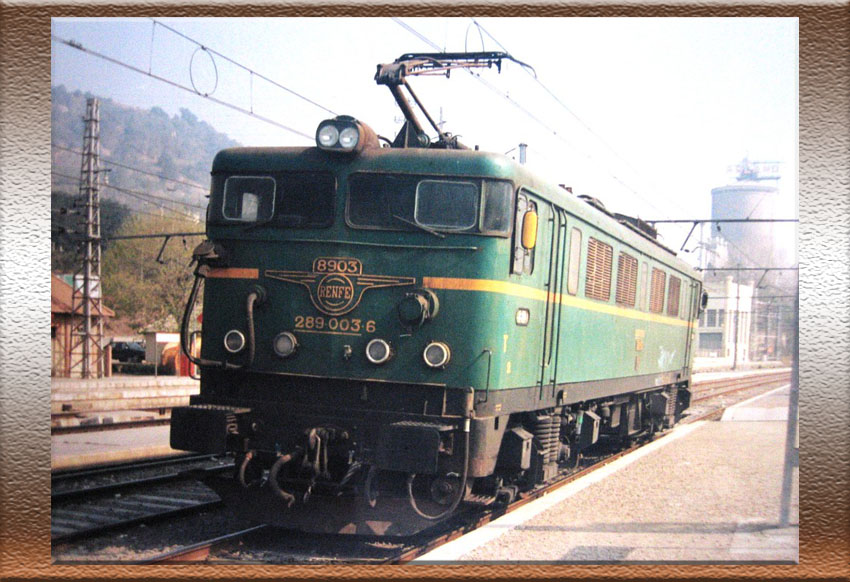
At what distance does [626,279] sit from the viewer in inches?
464

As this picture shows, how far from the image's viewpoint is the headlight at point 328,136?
7754 millimetres

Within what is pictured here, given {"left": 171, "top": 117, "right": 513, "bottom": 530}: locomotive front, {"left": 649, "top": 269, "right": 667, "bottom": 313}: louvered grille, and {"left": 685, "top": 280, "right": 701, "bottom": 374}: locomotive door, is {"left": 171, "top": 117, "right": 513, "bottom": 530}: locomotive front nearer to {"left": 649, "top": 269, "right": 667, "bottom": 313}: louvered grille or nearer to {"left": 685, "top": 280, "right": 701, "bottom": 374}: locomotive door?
{"left": 649, "top": 269, "right": 667, "bottom": 313}: louvered grille

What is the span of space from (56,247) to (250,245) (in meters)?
2.04

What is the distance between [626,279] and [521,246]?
172 inches

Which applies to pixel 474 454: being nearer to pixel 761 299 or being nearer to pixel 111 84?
pixel 111 84

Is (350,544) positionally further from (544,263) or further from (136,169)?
(136,169)

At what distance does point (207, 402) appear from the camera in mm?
7922

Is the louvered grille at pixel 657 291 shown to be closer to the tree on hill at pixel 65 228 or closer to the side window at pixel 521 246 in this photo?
the side window at pixel 521 246

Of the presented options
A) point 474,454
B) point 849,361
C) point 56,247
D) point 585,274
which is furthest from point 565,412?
point 56,247

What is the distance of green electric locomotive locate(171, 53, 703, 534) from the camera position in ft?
24.4

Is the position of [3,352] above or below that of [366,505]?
above

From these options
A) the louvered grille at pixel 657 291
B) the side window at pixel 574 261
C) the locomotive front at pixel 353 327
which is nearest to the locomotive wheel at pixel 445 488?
the locomotive front at pixel 353 327

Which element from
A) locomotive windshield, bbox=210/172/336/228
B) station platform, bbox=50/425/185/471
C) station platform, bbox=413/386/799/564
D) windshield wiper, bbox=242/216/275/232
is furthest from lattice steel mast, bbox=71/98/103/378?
station platform, bbox=413/386/799/564

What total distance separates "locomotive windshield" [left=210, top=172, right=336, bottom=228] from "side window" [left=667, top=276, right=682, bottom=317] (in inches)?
344
